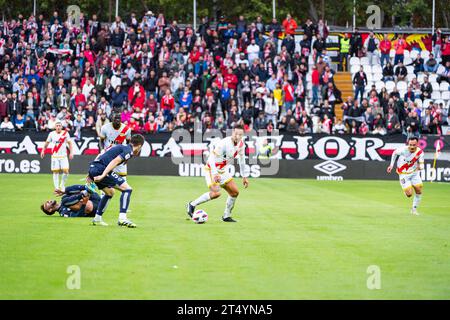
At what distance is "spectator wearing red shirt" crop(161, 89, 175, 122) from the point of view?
40375 mm

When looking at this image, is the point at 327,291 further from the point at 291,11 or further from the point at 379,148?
the point at 291,11

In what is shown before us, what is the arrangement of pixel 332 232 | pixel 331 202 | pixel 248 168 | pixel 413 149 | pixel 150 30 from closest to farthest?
pixel 332 232 → pixel 413 149 → pixel 331 202 → pixel 248 168 → pixel 150 30

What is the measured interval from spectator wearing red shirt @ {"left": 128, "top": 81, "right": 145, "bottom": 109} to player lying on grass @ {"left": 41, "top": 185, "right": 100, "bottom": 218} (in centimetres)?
2142

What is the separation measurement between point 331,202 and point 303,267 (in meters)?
13.2

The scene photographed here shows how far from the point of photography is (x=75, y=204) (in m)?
19.3

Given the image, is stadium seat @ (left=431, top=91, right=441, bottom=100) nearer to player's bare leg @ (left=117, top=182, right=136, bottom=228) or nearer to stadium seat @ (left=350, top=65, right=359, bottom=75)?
stadium seat @ (left=350, top=65, right=359, bottom=75)

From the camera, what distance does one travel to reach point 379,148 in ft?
125

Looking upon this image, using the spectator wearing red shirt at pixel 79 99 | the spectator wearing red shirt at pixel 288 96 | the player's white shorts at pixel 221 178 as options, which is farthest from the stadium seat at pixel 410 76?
the player's white shorts at pixel 221 178

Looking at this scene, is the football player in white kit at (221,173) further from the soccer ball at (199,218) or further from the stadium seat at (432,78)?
the stadium seat at (432,78)

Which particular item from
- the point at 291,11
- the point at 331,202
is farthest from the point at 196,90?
the point at 291,11

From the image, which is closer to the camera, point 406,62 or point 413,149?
Result: point 413,149

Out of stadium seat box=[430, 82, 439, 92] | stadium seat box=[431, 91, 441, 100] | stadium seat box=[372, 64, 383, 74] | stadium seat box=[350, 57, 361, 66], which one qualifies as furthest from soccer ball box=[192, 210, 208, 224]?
stadium seat box=[350, 57, 361, 66]

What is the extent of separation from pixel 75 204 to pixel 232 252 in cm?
637

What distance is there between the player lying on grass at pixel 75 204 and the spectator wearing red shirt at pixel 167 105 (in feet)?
69.2
